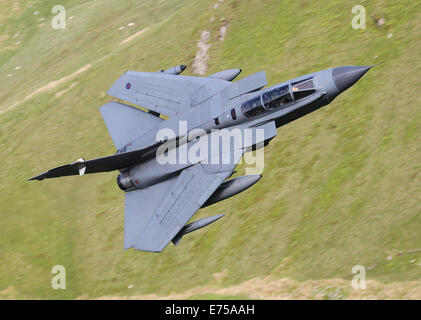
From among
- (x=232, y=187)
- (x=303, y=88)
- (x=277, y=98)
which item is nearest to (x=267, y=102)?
(x=277, y=98)

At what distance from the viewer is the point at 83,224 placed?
33.9 meters

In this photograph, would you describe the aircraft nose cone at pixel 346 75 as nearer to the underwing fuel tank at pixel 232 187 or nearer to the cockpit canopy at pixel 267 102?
the cockpit canopy at pixel 267 102

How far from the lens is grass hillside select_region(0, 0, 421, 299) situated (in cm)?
2553

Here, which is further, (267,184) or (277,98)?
(267,184)

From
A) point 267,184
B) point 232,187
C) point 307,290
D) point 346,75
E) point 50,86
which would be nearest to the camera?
point 346,75

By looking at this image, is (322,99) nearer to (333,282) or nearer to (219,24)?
(333,282)

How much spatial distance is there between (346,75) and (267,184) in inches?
448

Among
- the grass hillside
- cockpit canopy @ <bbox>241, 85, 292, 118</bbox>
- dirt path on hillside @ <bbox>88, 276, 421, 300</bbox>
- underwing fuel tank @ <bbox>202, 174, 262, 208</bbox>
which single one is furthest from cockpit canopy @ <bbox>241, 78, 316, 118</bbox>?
dirt path on hillside @ <bbox>88, 276, 421, 300</bbox>

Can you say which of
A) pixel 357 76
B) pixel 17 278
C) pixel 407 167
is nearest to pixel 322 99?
pixel 357 76

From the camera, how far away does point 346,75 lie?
68.8 ft

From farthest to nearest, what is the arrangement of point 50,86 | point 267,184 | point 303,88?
point 50,86 → point 267,184 → point 303,88

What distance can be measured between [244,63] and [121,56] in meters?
13.2

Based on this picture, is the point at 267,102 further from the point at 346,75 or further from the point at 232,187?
the point at 232,187

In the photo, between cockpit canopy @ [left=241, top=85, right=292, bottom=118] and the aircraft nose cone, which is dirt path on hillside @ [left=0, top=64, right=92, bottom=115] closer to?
cockpit canopy @ [left=241, top=85, right=292, bottom=118]
